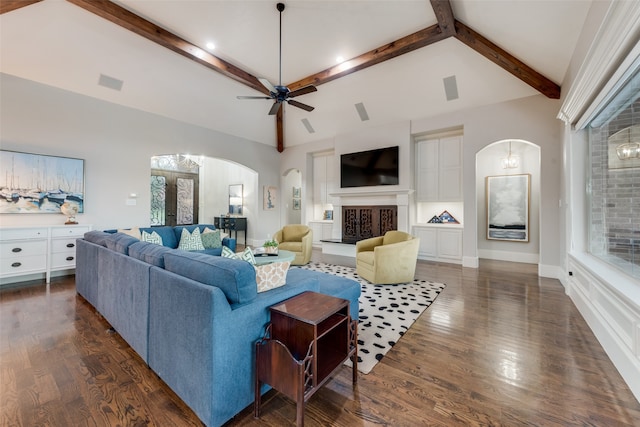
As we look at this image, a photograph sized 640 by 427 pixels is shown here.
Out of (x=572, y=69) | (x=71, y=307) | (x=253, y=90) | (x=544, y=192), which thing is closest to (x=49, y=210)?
(x=71, y=307)

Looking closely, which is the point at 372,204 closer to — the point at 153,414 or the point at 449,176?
the point at 449,176

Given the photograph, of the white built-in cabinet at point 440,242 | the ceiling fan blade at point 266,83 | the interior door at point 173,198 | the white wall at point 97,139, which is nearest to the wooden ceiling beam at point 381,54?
the ceiling fan blade at point 266,83

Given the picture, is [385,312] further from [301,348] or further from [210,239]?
[210,239]

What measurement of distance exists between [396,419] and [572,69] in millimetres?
4797

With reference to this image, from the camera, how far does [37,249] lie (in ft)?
13.1

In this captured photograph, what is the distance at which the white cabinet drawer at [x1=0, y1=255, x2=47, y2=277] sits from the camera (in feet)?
12.3

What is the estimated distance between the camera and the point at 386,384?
70.7 inches

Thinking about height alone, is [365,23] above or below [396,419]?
above

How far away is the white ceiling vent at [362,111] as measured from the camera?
20.1ft

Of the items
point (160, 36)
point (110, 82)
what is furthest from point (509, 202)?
point (110, 82)

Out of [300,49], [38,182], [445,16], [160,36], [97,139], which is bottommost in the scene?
[38,182]

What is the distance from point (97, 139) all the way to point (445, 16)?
6.15 metres

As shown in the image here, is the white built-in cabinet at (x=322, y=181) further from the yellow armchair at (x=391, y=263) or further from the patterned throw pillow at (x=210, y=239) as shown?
the yellow armchair at (x=391, y=263)

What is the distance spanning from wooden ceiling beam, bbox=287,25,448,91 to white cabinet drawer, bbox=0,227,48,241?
17.5 feet
